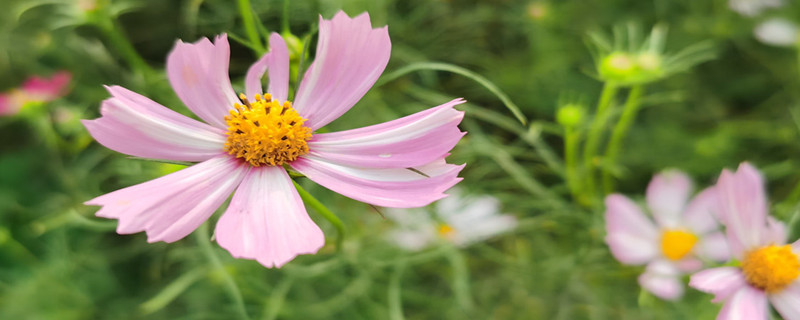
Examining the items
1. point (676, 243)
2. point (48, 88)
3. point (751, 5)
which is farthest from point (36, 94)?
point (751, 5)

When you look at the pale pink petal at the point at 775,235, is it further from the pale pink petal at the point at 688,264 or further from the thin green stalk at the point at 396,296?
the thin green stalk at the point at 396,296

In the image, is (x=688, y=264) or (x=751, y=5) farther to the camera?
(x=751, y=5)

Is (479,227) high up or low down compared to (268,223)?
up

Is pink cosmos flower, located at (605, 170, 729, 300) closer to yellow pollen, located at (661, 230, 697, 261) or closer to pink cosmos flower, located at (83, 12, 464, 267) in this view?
yellow pollen, located at (661, 230, 697, 261)

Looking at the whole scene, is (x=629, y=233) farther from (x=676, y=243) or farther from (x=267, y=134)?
(x=267, y=134)

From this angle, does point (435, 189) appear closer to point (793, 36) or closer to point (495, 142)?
point (495, 142)

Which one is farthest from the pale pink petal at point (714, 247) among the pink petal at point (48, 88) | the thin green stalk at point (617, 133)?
the pink petal at point (48, 88)
